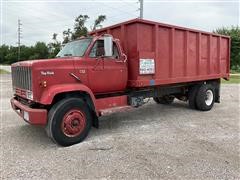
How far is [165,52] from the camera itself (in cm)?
793

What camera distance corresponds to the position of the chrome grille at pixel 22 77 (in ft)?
18.8

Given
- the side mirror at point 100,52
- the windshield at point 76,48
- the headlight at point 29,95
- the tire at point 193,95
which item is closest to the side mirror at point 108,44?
the side mirror at point 100,52

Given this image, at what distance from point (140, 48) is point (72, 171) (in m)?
3.84

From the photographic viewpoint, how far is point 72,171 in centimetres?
449

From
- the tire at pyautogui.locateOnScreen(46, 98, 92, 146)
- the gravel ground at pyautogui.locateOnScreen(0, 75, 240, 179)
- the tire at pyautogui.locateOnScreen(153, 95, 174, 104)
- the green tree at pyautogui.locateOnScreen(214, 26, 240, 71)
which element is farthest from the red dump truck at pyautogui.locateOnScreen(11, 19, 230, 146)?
the green tree at pyautogui.locateOnScreen(214, 26, 240, 71)

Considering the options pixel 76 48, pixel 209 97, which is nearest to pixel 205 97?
pixel 209 97

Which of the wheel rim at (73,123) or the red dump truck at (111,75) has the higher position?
the red dump truck at (111,75)

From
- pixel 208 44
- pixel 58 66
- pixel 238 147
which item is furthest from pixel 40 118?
pixel 208 44

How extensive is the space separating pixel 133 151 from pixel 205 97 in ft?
17.1

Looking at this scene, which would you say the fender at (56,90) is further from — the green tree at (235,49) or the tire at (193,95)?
the green tree at (235,49)

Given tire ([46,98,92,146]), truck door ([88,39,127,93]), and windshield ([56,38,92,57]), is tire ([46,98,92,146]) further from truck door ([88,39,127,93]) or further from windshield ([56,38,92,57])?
windshield ([56,38,92,57])

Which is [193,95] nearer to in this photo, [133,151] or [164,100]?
[164,100]

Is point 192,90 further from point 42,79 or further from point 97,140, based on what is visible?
point 42,79

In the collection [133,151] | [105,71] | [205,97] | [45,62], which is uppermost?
[45,62]
